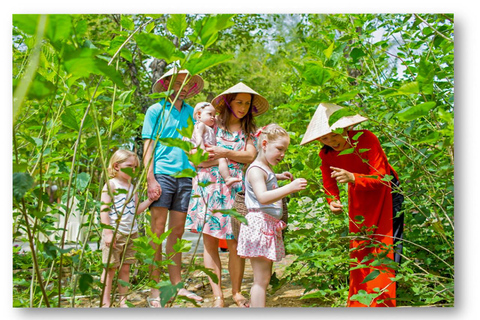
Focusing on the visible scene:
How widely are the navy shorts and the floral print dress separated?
0.16ft

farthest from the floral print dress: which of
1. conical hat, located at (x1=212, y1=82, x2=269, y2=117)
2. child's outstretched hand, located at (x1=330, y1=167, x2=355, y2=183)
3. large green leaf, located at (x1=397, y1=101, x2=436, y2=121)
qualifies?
large green leaf, located at (x1=397, y1=101, x2=436, y2=121)

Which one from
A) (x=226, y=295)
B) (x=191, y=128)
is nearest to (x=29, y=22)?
(x=191, y=128)

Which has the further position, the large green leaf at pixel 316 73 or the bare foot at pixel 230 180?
the bare foot at pixel 230 180

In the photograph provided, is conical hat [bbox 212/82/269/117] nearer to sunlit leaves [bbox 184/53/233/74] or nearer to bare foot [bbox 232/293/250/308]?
bare foot [bbox 232/293/250/308]

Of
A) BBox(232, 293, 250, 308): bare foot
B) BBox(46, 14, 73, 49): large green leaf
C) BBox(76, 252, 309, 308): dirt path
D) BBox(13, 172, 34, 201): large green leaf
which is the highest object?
BBox(46, 14, 73, 49): large green leaf

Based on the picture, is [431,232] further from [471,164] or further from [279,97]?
[279,97]

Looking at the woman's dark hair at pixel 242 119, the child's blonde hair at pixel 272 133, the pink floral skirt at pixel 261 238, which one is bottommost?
the pink floral skirt at pixel 261 238

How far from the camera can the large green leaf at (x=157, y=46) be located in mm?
1401

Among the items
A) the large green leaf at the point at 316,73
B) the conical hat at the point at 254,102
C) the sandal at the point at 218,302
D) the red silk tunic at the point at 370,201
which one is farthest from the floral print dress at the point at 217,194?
the large green leaf at the point at 316,73

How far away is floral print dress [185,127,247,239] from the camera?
2.85 metres

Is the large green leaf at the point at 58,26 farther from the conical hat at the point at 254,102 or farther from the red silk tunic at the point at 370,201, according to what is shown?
the conical hat at the point at 254,102
